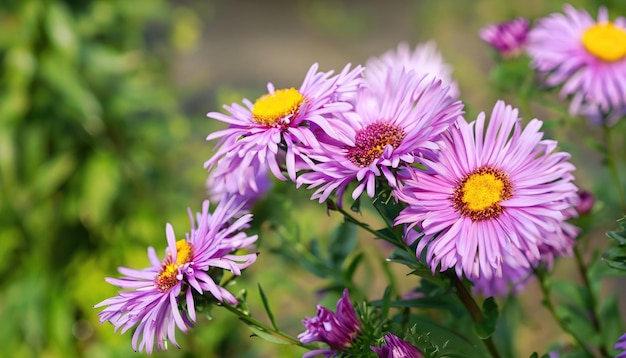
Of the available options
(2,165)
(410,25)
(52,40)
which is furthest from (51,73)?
(410,25)

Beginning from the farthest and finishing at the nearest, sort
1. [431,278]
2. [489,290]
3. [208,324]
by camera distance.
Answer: [208,324], [489,290], [431,278]

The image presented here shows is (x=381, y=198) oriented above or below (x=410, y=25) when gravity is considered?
below

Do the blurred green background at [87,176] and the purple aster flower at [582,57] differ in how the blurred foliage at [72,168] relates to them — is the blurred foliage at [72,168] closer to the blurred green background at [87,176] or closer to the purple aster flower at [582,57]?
the blurred green background at [87,176]

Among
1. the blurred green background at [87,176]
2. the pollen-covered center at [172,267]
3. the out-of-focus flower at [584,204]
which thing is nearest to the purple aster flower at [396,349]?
the pollen-covered center at [172,267]

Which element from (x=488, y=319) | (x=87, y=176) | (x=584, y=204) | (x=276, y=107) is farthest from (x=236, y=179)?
(x=87, y=176)

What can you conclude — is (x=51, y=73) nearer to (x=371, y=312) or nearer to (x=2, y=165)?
(x=2, y=165)

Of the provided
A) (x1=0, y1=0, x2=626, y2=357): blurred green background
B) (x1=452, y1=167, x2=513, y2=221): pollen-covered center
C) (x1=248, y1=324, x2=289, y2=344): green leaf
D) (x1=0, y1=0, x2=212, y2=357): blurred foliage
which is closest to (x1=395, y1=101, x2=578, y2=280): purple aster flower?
(x1=452, y1=167, x2=513, y2=221): pollen-covered center

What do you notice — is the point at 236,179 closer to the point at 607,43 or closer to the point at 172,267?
the point at 172,267

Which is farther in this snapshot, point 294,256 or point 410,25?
point 410,25
